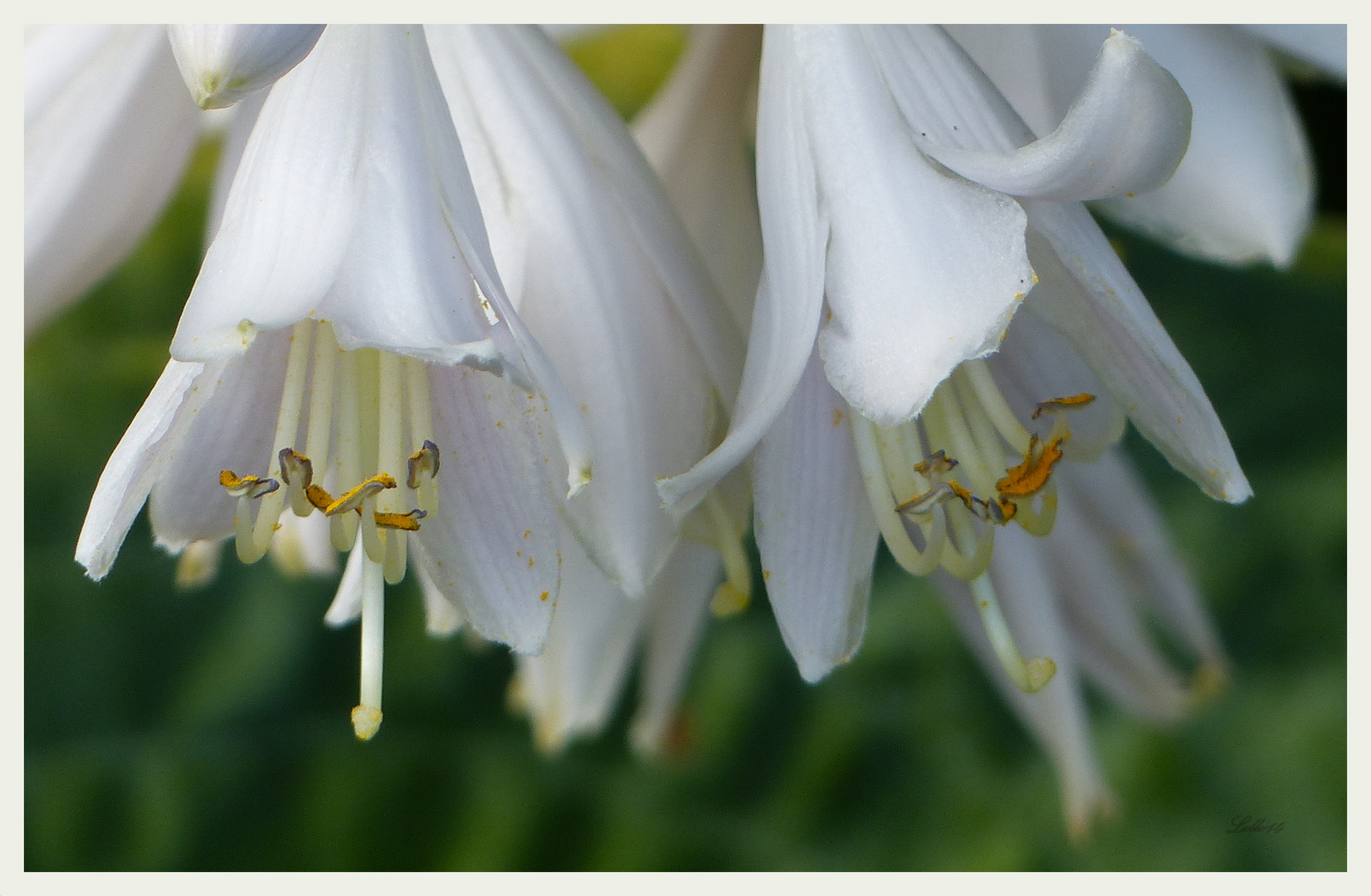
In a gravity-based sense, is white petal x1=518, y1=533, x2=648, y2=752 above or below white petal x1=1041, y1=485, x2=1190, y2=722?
above

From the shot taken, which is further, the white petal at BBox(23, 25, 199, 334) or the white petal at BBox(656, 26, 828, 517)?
the white petal at BBox(23, 25, 199, 334)

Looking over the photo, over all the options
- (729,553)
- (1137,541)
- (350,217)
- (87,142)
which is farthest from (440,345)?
(1137,541)

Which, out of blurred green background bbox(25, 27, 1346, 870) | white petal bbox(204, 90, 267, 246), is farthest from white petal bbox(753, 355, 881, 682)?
blurred green background bbox(25, 27, 1346, 870)

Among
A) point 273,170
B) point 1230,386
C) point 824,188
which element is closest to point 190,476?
point 273,170

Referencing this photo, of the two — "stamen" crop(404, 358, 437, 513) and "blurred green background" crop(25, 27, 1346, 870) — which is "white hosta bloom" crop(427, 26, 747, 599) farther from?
"blurred green background" crop(25, 27, 1346, 870)

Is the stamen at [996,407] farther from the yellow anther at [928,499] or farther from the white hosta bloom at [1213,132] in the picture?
the white hosta bloom at [1213,132]
